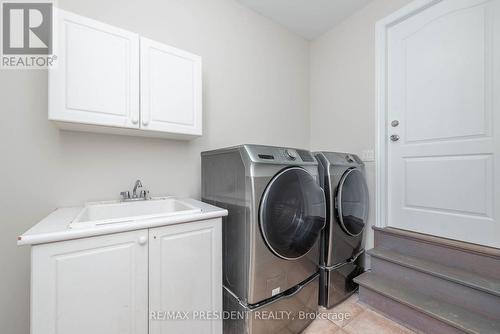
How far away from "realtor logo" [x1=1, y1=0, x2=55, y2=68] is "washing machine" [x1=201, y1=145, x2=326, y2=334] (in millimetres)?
1235

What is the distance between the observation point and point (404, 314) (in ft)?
4.74

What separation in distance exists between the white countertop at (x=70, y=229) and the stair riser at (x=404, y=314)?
4.57 feet

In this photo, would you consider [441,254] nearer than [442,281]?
No

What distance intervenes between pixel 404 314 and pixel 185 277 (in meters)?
1.52

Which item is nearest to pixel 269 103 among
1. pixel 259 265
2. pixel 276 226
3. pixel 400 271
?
pixel 276 226

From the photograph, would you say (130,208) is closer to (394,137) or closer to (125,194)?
(125,194)

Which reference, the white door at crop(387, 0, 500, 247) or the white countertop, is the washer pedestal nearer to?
the white door at crop(387, 0, 500, 247)

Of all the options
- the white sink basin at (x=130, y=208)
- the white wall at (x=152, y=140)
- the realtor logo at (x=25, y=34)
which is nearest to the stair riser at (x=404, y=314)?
the white sink basin at (x=130, y=208)

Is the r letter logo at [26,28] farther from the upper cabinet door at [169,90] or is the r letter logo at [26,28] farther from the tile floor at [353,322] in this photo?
the tile floor at [353,322]

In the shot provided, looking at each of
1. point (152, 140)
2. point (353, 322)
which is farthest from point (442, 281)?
point (152, 140)

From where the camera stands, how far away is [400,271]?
163cm

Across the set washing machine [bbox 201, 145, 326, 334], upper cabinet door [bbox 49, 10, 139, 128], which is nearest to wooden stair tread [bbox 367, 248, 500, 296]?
washing machine [bbox 201, 145, 326, 334]

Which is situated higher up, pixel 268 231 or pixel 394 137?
pixel 394 137

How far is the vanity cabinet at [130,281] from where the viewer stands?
2.67ft
